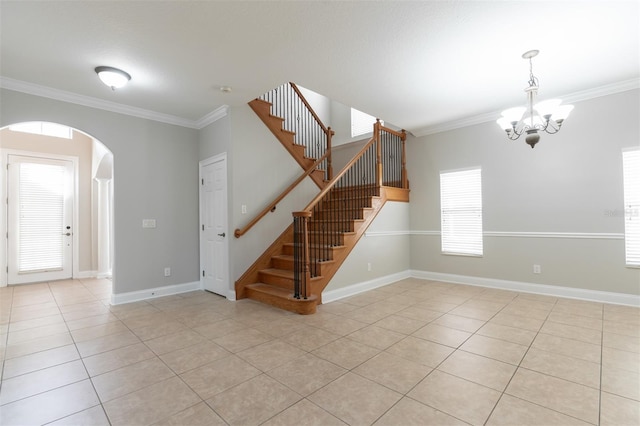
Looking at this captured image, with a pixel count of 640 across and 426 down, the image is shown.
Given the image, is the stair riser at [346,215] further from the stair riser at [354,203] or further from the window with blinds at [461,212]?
the window with blinds at [461,212]

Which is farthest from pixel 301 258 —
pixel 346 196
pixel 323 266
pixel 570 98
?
pixel 570 98

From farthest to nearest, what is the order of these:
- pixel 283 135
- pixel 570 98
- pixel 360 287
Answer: pixel 283 135 → pixel 360 287 → pixel 570 98

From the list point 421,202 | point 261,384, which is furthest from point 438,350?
point 421,202

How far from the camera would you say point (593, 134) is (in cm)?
400

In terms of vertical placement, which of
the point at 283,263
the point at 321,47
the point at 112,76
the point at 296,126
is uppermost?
the point at 296,126

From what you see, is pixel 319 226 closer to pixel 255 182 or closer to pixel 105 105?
pixel 255 182

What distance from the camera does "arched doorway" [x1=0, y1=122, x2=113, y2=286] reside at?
543cm

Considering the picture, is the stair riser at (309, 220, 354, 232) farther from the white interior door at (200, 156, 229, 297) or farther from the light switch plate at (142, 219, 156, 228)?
the light switch plate at (142, 219, 156, 228)

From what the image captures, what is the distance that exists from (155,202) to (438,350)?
4339 mm

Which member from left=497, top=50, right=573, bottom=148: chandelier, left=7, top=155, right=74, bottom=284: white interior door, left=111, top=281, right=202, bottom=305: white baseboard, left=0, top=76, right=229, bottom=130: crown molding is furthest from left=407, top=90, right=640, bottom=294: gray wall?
left=7, top=155, right=74, bottom=284: white interior door

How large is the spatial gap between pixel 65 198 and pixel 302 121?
515cm

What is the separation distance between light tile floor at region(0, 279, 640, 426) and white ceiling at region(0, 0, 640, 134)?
2840mm

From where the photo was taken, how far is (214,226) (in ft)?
15.2

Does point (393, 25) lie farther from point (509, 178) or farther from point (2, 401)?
point (2, 401)
